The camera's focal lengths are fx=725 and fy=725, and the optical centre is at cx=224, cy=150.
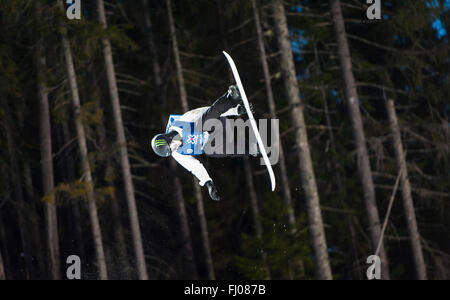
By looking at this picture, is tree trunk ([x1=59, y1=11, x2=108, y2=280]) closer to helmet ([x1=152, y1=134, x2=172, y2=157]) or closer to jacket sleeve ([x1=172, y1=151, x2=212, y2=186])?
jacket sleeve ([x1=172, y1=151, x2=212, y2=186])

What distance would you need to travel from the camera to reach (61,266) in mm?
18625

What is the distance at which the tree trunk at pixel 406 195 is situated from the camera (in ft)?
52.6

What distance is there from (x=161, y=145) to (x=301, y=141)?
23.8ft

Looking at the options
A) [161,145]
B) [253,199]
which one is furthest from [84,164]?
[161,145]

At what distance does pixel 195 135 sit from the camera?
793 cm

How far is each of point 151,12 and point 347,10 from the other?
17.1ft

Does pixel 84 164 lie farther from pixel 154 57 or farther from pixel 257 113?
pixel 257 113

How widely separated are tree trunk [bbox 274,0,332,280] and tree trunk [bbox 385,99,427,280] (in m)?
2.53

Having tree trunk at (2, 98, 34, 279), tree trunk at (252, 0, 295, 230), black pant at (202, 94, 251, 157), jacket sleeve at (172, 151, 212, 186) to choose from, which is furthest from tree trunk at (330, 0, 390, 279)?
tree trunk at (2, 98, 34, 279)

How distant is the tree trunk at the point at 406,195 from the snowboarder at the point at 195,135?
8455mm

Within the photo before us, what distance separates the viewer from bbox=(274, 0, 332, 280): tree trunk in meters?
14.3
